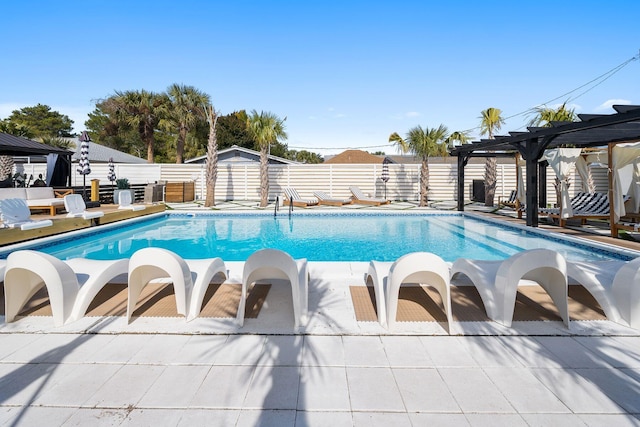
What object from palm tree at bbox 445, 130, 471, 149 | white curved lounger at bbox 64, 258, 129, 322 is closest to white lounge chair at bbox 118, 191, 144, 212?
white curved lounger at bbox 64, 258, 129, 322

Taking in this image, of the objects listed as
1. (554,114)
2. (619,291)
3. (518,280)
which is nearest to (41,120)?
(554,114)

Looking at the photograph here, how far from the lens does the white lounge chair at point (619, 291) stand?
135 inches

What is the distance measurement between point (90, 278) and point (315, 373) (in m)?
2.74

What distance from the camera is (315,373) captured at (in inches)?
103

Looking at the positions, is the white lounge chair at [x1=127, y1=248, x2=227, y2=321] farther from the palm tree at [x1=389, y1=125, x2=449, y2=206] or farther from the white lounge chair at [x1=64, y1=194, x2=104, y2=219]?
the palm tree at [x1=389, y1=125, x2=449, y2=206]

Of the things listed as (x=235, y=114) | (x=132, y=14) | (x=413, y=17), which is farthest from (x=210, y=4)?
(x=235, y=114)

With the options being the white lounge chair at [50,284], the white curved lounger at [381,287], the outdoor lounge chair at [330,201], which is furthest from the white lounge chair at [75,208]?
the outdoor lounge chair at [330,201]

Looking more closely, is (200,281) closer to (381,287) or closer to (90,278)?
(90,278)

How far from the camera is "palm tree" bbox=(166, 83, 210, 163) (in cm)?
3170

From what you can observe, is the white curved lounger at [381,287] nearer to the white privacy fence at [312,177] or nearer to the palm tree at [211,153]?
the palm tree at [211,153]

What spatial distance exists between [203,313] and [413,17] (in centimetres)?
1627

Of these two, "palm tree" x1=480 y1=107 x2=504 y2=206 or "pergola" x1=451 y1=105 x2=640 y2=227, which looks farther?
"palm tree" x1=480 y1=107 x2=504 y2=206

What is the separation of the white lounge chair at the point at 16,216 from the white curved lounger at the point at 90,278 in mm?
5366

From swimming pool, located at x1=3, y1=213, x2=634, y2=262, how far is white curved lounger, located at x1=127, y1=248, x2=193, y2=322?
4179mm
